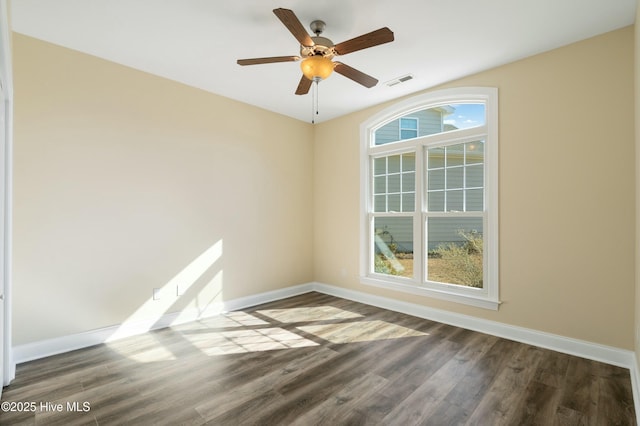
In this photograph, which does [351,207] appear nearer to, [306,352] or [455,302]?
[455,302]

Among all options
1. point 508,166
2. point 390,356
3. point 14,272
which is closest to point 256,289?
point 390,356

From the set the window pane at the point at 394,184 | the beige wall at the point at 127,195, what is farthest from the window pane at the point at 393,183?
the beige wall at the point at 127,195

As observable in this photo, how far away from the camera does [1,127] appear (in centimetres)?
219

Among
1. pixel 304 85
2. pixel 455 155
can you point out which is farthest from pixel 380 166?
pixel 304 85

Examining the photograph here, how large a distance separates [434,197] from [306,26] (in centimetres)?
248

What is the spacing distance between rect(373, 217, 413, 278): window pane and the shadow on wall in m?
2.23

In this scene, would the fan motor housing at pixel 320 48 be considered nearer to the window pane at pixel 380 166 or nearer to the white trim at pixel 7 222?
Result: the white trim at pixel 7 222

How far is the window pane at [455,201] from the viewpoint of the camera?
12.1ft

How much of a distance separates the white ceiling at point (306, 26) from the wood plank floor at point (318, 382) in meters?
2.88

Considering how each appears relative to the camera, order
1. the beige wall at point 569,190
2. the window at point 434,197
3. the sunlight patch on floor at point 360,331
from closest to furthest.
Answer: the beige wall at point 569,190 → the sunlight patch on floor at point 360,331 → the window at point 434,197

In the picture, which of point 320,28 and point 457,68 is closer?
point 320,28

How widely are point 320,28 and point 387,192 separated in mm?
2453

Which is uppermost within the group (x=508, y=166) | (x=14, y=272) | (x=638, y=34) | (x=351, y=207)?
(x=638, y=34)

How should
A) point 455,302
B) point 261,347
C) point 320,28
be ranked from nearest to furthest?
1. point 320,28
2. point 261,347
3. point 455,302
